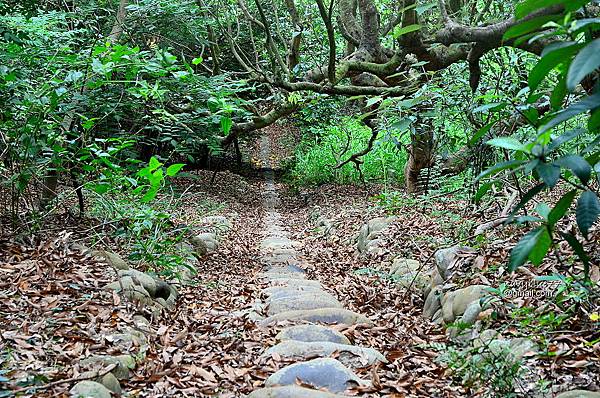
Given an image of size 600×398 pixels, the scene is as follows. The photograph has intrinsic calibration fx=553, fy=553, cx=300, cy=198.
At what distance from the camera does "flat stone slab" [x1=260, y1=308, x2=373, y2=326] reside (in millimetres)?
4082

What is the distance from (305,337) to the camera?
3.67 m

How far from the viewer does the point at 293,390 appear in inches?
105

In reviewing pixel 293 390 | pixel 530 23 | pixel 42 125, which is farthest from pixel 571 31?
pixel 42 125

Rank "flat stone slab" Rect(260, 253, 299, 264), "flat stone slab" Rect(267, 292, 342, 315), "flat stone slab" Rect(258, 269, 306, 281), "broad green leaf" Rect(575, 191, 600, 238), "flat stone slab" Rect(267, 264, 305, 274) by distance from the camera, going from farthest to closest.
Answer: "flat stone slab" Rect(260, 253, 299, 264), "flat stone slab" Rect(267, 264, 305, 274), "flat stone slab" Rect(258, 269, 306, 281), "flat stone slab" Rect(267, 292, 342, 315), "broad green leaf" Rect(575, 191, 600, 238)

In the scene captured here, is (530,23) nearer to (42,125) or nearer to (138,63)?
(138,63)

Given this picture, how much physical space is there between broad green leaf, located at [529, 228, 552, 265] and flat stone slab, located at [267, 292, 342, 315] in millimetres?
3250

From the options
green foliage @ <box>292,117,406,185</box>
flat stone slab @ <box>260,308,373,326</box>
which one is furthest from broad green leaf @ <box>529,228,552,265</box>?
green foliage @ <box>292,117,406,185</box>

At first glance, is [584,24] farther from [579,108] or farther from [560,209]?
[560,209]

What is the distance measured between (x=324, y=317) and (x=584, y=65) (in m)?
3.36

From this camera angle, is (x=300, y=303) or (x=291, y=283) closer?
(x=300, y=303)

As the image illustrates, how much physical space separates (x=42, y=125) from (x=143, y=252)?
1.36 metres

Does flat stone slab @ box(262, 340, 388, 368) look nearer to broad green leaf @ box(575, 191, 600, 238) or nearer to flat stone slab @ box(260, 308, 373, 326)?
flat stone slab @ box(260, 308, 373, 326)

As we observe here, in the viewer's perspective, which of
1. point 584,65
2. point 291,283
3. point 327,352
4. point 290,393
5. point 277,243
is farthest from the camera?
point 277,243

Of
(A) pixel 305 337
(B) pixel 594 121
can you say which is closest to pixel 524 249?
(B) pixel 594 121
